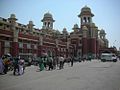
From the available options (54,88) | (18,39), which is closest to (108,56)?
(18,39)

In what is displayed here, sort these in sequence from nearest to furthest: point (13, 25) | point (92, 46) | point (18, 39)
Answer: point (18, 39)
point (13, 25)
point (92, 46)

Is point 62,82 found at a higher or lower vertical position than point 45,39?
lower

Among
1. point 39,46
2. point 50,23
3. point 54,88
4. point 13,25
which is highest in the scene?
point 50,23

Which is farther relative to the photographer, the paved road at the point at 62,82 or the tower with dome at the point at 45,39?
the tower with dome at the point at 45,39

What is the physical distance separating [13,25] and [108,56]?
918 inches

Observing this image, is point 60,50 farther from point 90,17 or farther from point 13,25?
point 90,17

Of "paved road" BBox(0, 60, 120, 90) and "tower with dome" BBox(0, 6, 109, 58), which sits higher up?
"tower with dome" BBox(0, 6, 109, 58)

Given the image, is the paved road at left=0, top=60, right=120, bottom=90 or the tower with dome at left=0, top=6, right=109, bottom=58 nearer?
the paved road at left=0, top=60, right=120, bottom=90

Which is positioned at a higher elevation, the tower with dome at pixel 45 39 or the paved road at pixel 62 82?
the tower with dome at pixel 45 39

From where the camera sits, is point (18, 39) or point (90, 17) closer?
point (18, 39)

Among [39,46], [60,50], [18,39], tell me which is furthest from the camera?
[60,50]

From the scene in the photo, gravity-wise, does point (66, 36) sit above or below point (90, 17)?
below

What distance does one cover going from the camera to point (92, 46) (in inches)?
3017

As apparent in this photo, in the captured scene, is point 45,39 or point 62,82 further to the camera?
point 45,39
